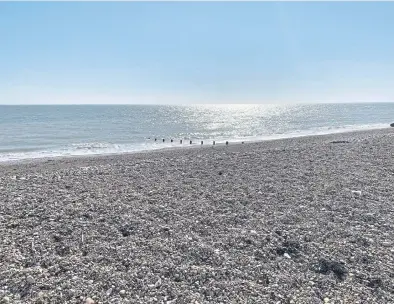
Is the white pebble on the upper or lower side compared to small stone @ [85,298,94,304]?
upper

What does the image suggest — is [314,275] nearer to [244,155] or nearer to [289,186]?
[289,186]

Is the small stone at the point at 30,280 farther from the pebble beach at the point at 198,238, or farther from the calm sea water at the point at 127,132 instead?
the calm sea water at the point at 127,132

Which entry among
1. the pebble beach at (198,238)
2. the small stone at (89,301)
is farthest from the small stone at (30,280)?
the small stone at (89,301)

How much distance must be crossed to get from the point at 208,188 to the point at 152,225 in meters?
2.92

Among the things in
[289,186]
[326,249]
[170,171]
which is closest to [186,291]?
[326,249]

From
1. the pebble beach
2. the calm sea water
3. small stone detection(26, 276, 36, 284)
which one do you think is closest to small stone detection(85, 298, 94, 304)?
the pebble beach

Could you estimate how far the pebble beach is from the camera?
171 inches

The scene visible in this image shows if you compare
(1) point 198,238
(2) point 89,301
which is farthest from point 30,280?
(1) point 198,238

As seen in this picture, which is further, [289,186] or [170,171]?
[170,171]

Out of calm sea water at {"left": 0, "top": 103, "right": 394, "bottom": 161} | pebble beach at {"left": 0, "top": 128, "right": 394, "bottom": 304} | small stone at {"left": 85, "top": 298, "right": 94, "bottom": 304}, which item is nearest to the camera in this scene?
small stone at {"left": 85, "top": 298, "right": 94, "bottom": 304}

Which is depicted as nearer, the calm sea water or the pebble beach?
the pebble beach

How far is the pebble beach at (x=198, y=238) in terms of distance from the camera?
4.33m

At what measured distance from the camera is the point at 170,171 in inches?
436

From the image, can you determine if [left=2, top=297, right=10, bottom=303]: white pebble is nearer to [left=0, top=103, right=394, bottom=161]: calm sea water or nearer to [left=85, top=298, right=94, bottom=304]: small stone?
[left=85, top=298, right=94, bottom=304]: small stone
